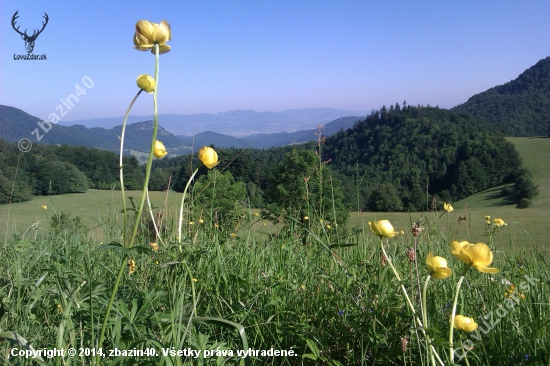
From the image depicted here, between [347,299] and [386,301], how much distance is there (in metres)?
0.14

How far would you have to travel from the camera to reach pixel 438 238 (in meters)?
2.44

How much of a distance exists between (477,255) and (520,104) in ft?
386

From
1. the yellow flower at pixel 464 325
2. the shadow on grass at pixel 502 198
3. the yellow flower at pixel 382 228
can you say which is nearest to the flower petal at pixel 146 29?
the yellow flower at pixel 382 228

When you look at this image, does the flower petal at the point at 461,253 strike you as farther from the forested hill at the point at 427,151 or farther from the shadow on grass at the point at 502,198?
the shadow on grass at the point at 502,198

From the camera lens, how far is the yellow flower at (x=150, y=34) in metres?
0.78

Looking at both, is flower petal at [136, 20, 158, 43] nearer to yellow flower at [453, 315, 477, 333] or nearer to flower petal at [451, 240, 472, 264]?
flower petal at [451, 240, 472, 264]

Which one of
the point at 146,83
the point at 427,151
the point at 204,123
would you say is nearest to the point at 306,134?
the point at 427,151

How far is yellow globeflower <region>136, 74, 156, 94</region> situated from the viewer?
80 centimetres

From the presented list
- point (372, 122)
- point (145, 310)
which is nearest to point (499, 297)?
point (145, 310)

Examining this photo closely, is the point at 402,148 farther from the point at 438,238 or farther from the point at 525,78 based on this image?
the point at 525,78

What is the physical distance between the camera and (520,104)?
98875mm

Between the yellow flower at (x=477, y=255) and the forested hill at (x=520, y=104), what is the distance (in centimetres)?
8573

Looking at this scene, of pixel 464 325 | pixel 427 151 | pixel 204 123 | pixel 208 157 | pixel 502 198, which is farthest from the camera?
pixel 427 151

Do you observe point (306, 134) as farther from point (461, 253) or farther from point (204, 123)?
point (461, 253)
